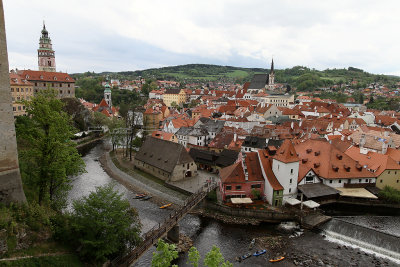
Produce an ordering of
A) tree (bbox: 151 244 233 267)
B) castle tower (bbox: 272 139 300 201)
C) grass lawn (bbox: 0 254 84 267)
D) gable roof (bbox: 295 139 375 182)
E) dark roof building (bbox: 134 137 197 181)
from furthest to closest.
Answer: dark roof building (bbox: 134 137 197 181) < gable roof (bbox: 295 139 375 182) < castle tower (bbox: 272 139 300 201) < grass lawn (bbox: 0 254 84 267) < tree (bbox: 151 244 233 267)

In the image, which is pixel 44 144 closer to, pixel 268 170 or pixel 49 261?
pixel 49 261

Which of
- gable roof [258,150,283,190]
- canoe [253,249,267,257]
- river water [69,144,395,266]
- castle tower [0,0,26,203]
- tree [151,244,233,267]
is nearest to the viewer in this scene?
tree [151,244,233,267]

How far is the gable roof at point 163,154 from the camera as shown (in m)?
45.9

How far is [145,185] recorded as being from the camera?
149ft

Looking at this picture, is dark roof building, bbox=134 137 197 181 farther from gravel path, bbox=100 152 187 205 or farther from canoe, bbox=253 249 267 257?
canoe, bbox=253 249 267 257

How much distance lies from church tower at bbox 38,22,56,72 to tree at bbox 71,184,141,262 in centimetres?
11169

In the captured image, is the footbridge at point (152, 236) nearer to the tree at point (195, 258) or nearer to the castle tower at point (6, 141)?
the tree at point (195, 258)

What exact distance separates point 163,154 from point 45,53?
93691mm

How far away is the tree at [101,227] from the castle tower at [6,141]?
4.76 meters

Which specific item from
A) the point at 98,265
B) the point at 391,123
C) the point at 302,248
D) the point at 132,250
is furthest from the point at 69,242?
the point at 391,123

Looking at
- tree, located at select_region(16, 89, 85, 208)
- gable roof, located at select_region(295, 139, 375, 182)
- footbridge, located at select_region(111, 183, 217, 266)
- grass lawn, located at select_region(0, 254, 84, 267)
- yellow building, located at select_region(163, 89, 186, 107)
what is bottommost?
footbridge, located at select_region(111, 183, 217, 266)

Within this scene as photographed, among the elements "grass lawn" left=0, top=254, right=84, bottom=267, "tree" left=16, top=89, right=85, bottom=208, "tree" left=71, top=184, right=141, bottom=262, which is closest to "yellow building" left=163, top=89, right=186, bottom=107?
"tree" left=16, top=89, right=85, bottom=208

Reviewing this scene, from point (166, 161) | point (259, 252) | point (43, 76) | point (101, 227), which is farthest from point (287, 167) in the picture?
point (43, 76)

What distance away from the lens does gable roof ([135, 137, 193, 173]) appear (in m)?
45.9
